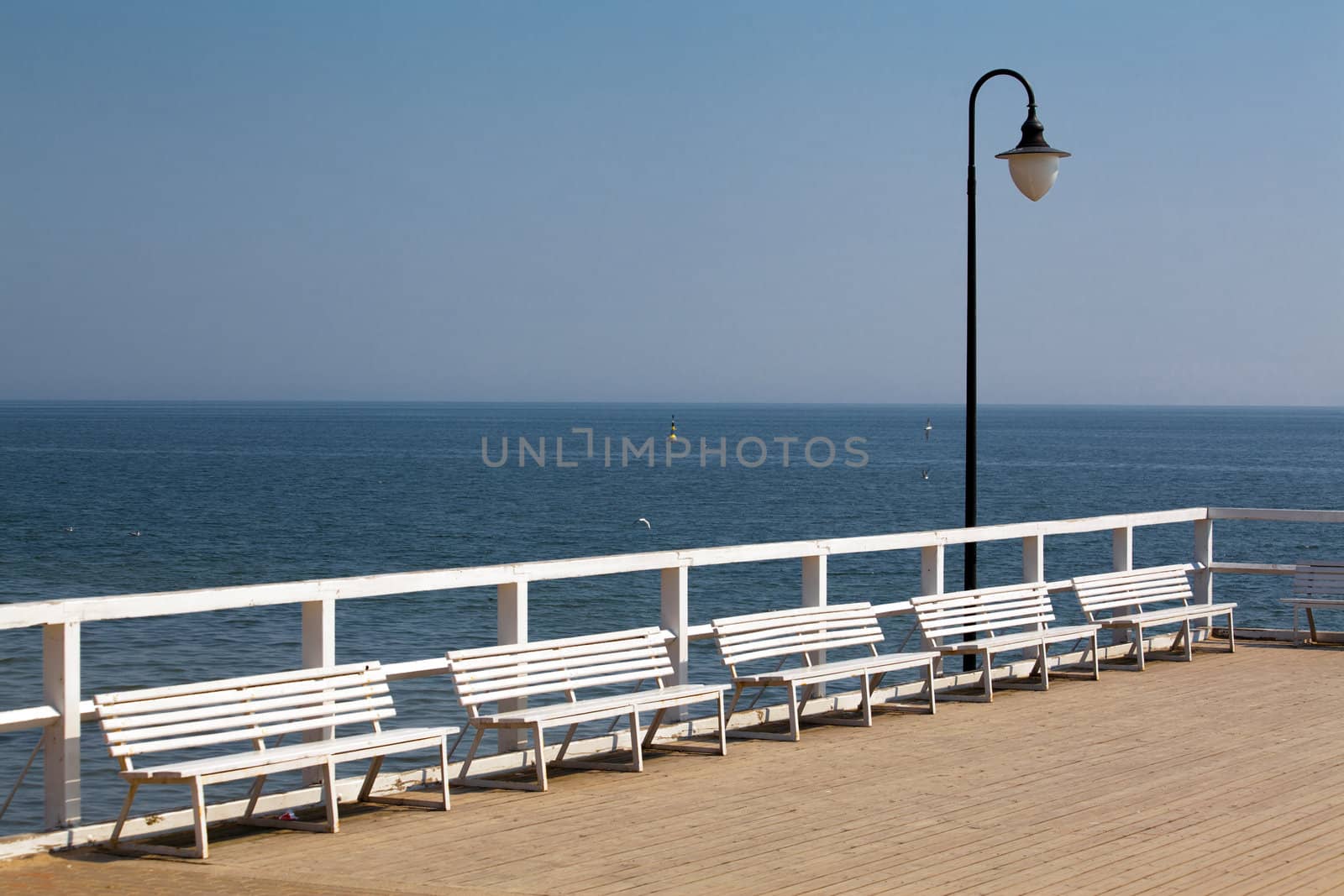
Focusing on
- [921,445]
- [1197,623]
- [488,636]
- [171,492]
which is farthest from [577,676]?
[921,445]

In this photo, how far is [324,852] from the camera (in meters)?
5.73

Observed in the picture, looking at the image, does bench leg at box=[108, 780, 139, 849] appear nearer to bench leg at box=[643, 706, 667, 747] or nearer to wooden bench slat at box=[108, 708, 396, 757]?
wooden bench slat at box=[108, 708, 396, 757]

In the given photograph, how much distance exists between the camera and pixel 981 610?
378 inches

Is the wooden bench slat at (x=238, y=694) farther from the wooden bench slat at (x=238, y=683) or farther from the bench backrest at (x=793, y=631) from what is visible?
→ the bench backrest at (x=793, y=631)

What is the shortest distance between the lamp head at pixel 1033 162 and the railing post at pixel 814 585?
145 inches

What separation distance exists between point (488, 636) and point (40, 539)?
29.4m

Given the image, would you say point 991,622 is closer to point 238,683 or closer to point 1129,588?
point 1129,588

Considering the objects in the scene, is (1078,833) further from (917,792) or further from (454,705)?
(454,705)

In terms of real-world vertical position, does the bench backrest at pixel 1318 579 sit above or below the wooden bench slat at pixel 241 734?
below

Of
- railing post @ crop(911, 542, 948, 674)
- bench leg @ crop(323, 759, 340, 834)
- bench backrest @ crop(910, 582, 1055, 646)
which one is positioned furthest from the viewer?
railing post @ crop(911, 542, 948, 674)

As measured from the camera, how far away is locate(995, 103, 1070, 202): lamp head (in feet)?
35.8

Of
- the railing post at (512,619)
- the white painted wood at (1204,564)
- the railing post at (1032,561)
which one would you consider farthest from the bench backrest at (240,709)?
the white painted wood at (1204,564)

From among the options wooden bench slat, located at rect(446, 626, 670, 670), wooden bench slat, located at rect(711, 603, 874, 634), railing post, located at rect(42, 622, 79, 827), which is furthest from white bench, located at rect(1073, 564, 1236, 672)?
railing post, located at rect(42, 622, 79, 827)

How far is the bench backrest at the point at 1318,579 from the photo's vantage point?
1178 centimetres
